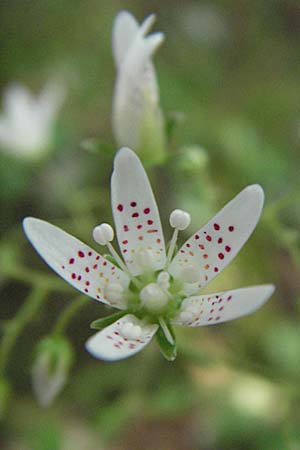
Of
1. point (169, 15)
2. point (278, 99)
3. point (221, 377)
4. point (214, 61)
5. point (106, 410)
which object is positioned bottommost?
point (221, 377)

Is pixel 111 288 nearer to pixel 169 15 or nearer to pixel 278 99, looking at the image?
pixel 278 99

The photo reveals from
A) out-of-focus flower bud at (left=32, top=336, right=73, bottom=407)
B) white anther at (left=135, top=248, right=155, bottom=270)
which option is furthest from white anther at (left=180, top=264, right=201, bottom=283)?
out-of-focus flower bud at (left=32, top=336, right=73, bottom=407)

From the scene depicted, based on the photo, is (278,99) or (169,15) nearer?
(278,99)

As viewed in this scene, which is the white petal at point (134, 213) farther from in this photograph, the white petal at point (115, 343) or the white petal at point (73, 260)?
the white petal at point (115, 343)

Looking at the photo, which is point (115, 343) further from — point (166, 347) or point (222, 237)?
point (222, 237)

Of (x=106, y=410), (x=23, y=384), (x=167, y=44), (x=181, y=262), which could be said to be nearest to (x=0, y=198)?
(x=23, y=384)

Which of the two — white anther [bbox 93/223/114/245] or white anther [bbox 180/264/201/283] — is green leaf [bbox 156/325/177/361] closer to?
white anther [bbox 180/264/201/283]

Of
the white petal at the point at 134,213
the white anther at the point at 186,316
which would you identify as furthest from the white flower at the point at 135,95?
the white anther at the point at 186,316
